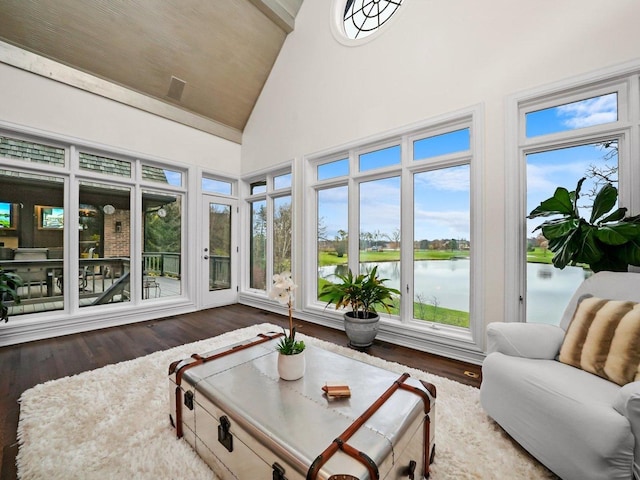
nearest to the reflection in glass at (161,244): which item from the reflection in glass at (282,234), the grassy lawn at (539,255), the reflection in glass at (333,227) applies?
the reflection in glass at (282,234)

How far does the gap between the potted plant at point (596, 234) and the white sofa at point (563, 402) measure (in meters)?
0.17

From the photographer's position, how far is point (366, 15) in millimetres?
3783

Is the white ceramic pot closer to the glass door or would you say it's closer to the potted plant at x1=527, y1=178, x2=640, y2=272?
the potted plant at x1=527, y1=178, x2=640, y2=272

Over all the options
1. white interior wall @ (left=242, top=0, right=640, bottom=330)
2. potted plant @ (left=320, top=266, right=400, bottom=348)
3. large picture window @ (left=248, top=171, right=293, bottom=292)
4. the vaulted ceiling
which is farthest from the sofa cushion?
the vaulted ceiling

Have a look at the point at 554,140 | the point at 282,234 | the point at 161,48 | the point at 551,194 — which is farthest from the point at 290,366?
the point at 161,48

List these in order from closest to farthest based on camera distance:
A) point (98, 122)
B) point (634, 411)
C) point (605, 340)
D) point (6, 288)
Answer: point (634, 411) → point (605, 340) → point (6, 288) → point (98, 122)

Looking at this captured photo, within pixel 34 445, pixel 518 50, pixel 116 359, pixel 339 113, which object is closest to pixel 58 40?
pixel 339 113

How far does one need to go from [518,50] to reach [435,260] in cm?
218

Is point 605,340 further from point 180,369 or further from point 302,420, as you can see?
point 180,369

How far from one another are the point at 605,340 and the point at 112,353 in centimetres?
414

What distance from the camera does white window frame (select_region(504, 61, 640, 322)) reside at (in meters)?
2.13

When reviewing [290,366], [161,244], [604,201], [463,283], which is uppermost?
[604,201]

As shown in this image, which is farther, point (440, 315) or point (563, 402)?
point (440, 315)

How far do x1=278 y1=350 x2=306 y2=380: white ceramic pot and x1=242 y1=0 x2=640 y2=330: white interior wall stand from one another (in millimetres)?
2105
